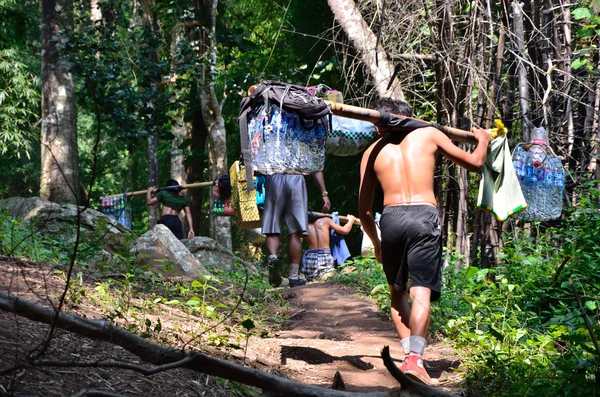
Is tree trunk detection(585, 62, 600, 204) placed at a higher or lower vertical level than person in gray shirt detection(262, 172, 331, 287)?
higher

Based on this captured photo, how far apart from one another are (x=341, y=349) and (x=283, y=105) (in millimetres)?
2039

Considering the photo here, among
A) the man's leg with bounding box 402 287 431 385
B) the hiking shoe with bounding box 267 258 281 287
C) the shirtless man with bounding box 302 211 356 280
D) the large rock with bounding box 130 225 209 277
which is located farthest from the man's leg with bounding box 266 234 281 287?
the man's leg with bounding box 402 287 431 385

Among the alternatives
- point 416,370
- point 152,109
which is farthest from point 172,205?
point 416,370

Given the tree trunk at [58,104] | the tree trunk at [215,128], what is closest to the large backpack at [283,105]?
the tree trunk at [58,104]

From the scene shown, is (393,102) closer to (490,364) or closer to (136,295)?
(490,364)

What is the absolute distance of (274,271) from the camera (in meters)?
10.0

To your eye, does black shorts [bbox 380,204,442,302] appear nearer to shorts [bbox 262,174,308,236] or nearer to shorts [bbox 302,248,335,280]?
shorts [bbox 262,174,308,236]

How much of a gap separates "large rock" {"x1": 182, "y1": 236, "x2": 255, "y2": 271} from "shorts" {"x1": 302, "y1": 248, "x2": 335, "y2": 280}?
4.91ft

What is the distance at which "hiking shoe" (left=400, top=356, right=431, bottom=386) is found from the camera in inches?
191

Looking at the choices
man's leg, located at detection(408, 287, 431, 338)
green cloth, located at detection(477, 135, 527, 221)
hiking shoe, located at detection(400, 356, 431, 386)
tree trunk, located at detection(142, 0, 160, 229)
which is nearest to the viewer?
hiking shoe, located at detection(400, 356, 431, 386)

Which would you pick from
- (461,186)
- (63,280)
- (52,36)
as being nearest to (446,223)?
(461,186)

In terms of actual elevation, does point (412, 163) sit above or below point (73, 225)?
above

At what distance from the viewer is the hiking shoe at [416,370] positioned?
486 cm

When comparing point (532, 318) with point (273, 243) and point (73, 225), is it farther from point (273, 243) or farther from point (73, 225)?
point (73, 225)
